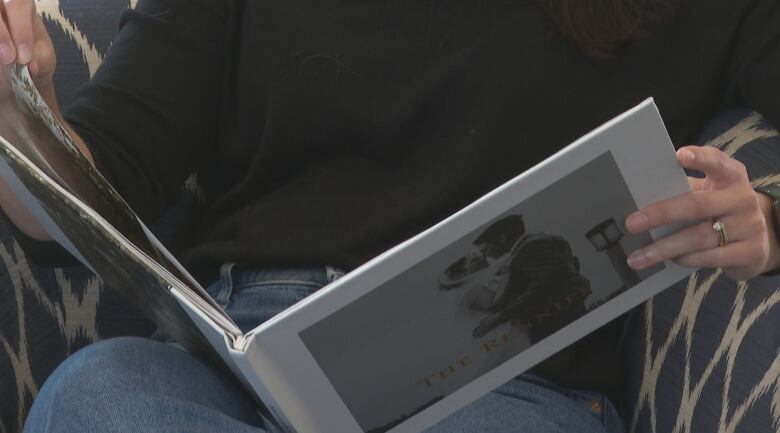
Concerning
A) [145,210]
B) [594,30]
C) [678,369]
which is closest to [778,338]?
[678,369]

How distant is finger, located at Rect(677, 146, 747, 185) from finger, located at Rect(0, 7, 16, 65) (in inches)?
19.8

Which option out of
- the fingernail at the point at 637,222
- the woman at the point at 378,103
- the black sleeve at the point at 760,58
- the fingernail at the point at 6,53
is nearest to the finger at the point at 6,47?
the fingernail at the point at 6,53

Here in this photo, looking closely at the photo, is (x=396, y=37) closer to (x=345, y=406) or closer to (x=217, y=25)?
(x=217, y=25)

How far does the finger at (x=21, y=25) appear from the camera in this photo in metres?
0.76

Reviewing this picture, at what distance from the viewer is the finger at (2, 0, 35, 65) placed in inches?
29.8

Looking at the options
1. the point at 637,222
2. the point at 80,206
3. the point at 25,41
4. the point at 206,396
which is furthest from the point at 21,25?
the point at 637,222

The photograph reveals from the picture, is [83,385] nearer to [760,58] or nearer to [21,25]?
[21,25]

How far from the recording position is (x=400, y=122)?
3.16ft

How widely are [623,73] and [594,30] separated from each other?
0.17ft

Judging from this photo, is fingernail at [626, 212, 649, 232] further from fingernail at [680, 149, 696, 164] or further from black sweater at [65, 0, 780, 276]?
black sweater at [65, 0, 780, 276]

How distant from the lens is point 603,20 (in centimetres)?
95

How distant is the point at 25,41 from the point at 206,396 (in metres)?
0.31

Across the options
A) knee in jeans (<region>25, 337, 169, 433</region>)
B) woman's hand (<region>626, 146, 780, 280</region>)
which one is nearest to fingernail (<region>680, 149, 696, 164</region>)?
woman's hand (<region>626, 146, 780, 280</region>)

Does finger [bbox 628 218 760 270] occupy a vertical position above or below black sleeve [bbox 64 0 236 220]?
below
